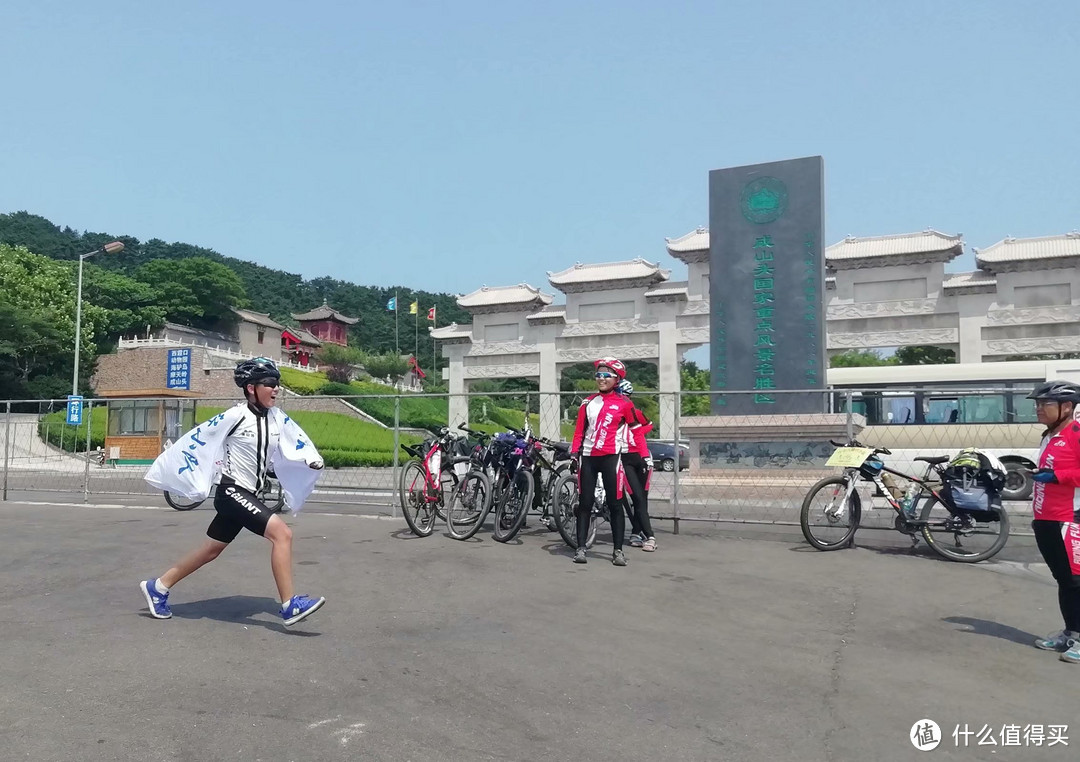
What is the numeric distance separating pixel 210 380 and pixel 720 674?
2155 inches

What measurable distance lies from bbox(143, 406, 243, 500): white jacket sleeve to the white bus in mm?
9789

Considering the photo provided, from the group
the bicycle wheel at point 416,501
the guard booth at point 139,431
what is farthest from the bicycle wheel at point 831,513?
the guard booth at point 139,431

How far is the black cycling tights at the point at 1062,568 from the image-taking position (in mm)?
4402

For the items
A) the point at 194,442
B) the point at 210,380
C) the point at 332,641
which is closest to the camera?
the point at 332,641

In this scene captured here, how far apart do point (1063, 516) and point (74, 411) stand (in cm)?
1327

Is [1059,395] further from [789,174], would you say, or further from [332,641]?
[789,174]

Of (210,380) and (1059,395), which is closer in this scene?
(1059,395)

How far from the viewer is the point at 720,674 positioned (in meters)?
3.86

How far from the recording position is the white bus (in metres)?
13.6

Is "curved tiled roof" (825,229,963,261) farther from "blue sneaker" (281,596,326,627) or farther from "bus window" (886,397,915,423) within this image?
"blue sneaker" (281,596,326,627)

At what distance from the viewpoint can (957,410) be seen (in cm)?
1889

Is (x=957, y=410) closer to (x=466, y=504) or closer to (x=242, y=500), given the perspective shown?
(x=466, y=504)

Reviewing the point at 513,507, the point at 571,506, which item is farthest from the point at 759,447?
the point at 513,507

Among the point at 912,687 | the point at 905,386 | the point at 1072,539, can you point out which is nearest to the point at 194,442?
the point at 912,687
